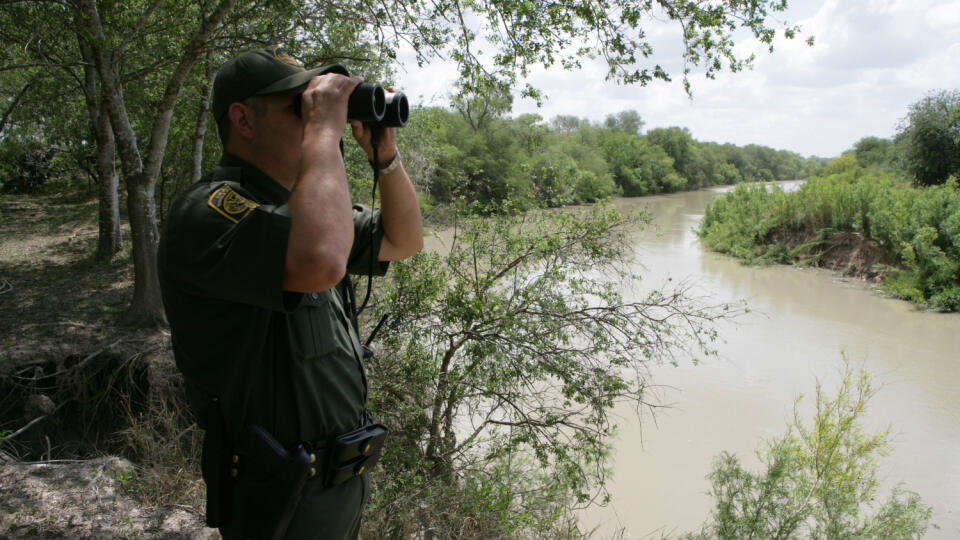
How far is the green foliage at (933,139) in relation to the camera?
19.0m

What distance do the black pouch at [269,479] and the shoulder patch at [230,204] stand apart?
1.34ft

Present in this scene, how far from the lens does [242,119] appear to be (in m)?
1.19

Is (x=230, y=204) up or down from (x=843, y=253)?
up

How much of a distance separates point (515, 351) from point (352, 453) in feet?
9.12

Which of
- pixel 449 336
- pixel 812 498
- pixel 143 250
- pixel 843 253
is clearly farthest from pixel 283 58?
pixel 843 253

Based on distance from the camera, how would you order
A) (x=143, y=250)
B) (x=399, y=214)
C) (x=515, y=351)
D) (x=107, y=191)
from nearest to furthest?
(x=399, y=214) < (x=515, y=351) < (x=143, y=250) < (x=107, y=191)

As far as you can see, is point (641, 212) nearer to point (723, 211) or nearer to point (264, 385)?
point (264, 385)

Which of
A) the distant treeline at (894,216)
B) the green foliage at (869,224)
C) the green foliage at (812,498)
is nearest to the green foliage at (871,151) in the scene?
the distant treeline at (894,216)

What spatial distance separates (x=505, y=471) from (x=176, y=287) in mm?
3015

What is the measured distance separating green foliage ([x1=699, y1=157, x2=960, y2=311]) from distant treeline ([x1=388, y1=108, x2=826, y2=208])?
4.01 metres

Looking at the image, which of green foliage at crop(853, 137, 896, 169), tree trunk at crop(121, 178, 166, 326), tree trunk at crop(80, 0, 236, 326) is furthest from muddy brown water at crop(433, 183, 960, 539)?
green foliage at crop(853, 137, 896, 169)

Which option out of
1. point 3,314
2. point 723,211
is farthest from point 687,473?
point 723,211

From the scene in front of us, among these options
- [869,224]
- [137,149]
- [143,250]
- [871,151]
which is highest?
[871,151]

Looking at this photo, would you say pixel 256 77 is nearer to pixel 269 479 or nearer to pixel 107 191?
pixel 269 479
